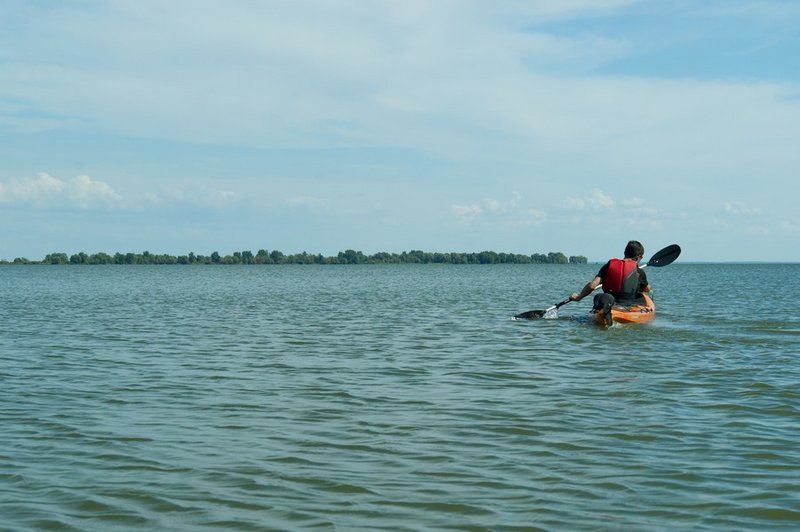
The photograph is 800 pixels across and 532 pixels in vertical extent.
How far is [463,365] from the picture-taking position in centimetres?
1559

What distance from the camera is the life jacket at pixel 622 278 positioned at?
2081cm

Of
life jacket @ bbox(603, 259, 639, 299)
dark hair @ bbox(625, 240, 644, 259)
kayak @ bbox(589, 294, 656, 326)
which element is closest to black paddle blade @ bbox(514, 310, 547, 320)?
kayak @ bbox(589, 294, 656, 326)

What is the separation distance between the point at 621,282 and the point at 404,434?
1296 centimetres

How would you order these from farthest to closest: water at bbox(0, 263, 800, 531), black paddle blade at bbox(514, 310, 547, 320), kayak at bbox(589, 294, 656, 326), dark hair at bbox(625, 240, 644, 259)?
black paddle blade at bbox(514, 310, 547, 320)
kayak at bbox(589, 294, 656, 326)
dark hair at bbox(625, 240, 644, 259)
water at bbox(0, 263, 800, 531)

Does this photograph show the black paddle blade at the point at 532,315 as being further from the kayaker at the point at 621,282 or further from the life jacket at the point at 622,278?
the life jacket at the point at 622,278

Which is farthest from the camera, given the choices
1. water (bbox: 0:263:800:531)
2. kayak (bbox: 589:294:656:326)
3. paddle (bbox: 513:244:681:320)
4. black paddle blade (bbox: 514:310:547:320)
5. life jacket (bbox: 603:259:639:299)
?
paddle (bbox: 513:244:681:320)

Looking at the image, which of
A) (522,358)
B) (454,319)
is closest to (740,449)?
(522,358)

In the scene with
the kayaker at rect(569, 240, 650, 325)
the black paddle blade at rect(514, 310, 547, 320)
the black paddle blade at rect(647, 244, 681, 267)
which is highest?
the black paddle blade at rect(647, 244, 681, 267)

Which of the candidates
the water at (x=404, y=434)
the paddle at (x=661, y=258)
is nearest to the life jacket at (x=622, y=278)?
the water at (x=404, y=434)

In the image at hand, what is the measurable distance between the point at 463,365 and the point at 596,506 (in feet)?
28.8

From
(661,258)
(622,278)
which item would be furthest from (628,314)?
(661,258)

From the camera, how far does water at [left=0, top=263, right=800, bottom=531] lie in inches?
267

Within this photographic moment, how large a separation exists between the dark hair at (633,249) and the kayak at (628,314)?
1.40 m

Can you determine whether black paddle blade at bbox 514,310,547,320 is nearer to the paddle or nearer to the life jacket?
the paddle
